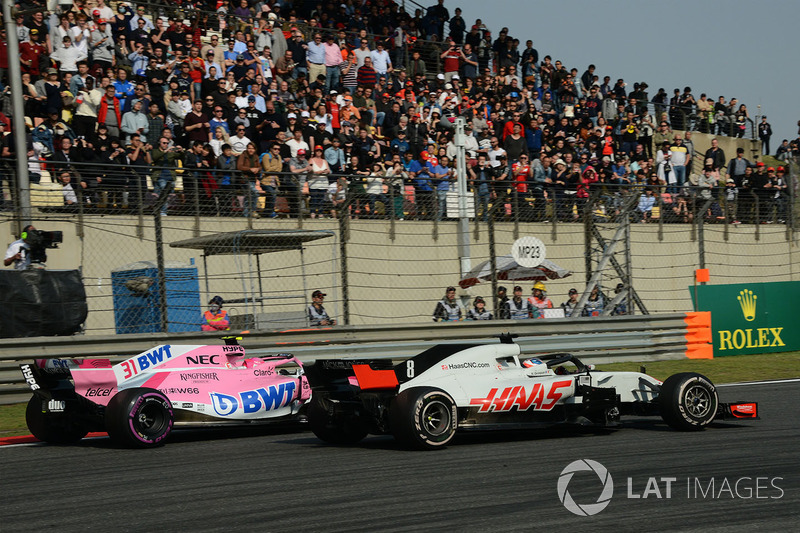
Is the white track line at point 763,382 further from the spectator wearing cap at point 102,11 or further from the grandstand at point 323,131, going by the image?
the spectator wearing cap at point 102,11

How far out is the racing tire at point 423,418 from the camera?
8.24 meters

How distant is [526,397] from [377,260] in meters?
6.29

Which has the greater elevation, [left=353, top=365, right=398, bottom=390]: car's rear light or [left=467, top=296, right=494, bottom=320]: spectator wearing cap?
[left=467, top=296, right=494, bottom=320]: spectator wearing cap

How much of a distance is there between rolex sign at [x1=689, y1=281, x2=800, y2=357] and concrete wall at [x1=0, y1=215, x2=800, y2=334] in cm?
100

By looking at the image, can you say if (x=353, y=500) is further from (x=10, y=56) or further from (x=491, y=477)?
(x=10, y=56)

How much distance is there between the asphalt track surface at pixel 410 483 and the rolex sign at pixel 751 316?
7.25 metres

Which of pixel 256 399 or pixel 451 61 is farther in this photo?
pixel 451 61

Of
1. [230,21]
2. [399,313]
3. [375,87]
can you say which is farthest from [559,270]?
[230,21]

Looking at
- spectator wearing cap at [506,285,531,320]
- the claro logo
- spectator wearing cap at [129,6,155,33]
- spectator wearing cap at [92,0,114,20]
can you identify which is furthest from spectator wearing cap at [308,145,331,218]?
the claro logo

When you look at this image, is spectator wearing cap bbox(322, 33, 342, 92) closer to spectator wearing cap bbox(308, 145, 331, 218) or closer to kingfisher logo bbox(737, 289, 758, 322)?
spectator wearing cap bbox(308, 145, 331, 218)

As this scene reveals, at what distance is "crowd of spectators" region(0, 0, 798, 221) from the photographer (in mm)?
14570

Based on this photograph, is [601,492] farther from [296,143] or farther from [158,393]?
[296,143]

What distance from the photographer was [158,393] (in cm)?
913

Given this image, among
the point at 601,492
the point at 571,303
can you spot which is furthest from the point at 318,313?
the point at 601,492
